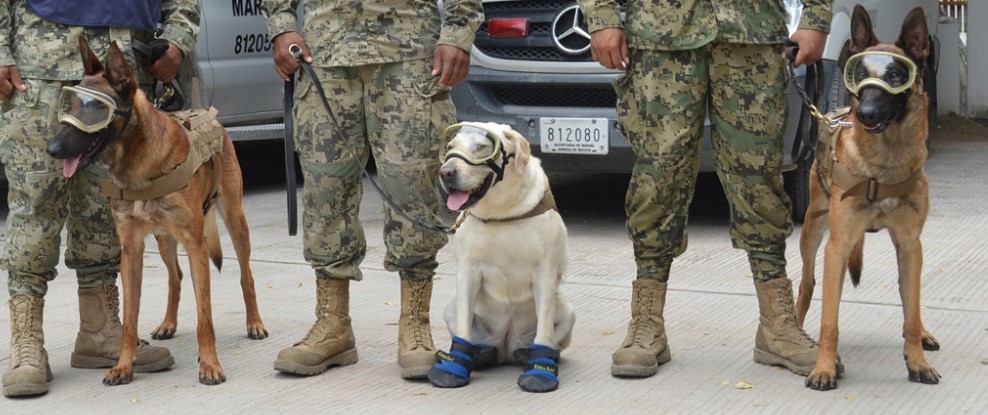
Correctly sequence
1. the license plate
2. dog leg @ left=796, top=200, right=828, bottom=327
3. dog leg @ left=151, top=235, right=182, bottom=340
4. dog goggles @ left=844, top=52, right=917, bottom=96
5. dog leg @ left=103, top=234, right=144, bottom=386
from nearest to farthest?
dog goggles @ left=844, top=52, right=917, bottom=96 → dog leg @ left=103, top=234, right=144, bottom=386 → dog leg @ left=796, top=200, right=828, bottom=327 → dog leg @ left=151, top=235, right=182, bottom=340 → the license plate

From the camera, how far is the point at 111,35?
15.5 ft

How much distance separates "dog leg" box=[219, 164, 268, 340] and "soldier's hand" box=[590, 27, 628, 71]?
168 centimetres

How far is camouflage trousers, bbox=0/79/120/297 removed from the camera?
463 cm

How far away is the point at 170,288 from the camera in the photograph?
215 inches

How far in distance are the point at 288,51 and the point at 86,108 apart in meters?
0.75

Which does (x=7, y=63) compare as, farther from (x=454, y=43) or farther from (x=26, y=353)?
(x=454, y=43)

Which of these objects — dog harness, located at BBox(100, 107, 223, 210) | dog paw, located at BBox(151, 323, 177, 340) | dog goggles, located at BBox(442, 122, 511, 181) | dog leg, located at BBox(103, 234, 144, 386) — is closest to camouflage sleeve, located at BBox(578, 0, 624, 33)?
dog goggles, located at BBox(442, 122, 511, 181)

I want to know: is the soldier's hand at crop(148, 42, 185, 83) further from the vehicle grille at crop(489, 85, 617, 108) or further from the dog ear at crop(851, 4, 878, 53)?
the vehicle grille at crop(489, 85, 617, 108)

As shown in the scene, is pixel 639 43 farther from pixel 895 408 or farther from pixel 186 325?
pixel 186 325

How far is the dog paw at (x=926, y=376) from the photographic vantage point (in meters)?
4.43

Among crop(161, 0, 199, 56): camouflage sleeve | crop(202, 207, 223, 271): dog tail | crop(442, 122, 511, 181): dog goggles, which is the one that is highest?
crop(161, 0, 199, 56): camouflage sleeve

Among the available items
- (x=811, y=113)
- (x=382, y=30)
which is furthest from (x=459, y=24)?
(x=811, y=113)

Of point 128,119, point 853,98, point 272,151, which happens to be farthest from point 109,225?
point 272,151

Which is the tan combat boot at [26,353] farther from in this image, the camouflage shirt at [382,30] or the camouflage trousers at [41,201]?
the camouflage shirt at [382,30]
